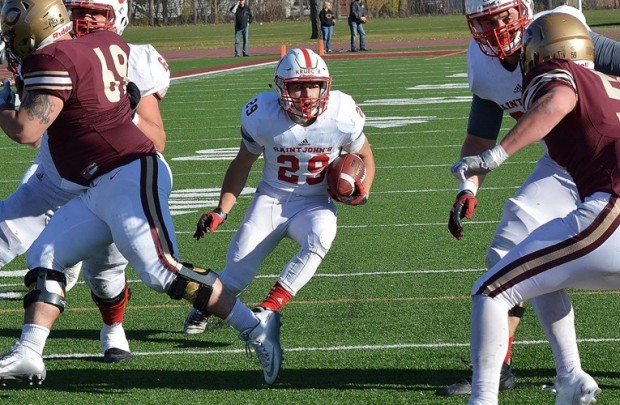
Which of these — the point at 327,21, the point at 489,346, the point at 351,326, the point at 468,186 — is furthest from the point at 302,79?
the point at 327,21

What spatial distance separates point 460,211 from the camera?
4.35 metres

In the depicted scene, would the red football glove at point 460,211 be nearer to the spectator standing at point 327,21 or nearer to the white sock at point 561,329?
the white sock at point 561,329

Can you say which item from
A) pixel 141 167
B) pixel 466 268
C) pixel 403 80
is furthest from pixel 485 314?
pixel 403 80

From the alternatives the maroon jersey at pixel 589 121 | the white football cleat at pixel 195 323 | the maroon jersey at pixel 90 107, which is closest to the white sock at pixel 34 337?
the maroon jersey at pixel 90 107

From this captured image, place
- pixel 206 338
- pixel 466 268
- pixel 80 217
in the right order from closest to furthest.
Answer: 1. pixel 80 217
2. pixel 206 338
3. pixel 466 268

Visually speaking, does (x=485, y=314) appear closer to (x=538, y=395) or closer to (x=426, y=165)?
(x=538, y=395)

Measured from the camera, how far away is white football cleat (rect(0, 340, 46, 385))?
4.30 metres

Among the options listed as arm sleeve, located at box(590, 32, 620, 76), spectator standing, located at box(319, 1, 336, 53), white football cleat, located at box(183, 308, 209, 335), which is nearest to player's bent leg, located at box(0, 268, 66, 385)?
white football cleat, located at box(183, 308, 209, 335)

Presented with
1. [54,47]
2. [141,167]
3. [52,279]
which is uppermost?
[54,47]

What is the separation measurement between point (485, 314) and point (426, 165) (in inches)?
278

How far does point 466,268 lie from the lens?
6.71m

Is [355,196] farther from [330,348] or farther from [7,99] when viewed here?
[7,99]

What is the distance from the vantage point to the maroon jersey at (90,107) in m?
4.36

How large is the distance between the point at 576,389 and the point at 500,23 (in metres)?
1.57
